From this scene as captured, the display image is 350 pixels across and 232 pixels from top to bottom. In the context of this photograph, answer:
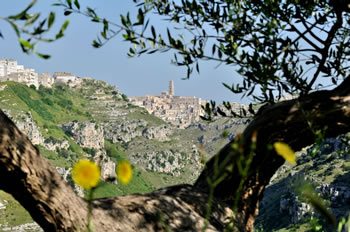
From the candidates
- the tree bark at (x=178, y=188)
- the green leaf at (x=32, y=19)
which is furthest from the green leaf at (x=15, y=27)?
the tree bark at (x=178, y=188)

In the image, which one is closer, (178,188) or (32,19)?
(32,19)

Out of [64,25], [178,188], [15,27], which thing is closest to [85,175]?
[15,27]

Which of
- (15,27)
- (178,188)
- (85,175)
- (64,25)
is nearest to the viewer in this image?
(85,175)

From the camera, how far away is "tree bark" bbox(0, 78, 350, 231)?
13.7 feet

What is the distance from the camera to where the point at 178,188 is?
629 cm

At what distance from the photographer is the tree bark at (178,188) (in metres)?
4.18

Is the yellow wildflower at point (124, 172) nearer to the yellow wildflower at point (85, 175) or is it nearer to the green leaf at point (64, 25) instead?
the yellow wildflower at point (85, 175)

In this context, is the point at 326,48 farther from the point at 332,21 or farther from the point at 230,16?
the point at 230,16

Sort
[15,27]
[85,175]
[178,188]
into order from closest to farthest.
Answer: [85,175] < [15,27] < [178,188]

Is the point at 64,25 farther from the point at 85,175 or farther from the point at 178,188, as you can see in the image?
the point at 178,188

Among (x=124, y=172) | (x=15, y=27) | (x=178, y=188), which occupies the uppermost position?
(x=15, y=27)

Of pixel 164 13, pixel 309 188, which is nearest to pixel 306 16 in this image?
pixel 164 13

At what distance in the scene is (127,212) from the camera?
17.3 ft

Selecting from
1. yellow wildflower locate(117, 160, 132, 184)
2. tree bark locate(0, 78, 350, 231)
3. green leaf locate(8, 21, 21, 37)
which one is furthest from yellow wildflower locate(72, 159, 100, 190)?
tree bark locate(0, 78, 350, 231)
